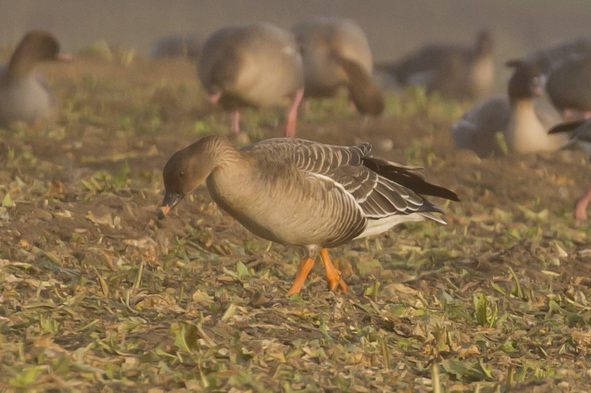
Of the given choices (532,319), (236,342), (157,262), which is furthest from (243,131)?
(236,342)

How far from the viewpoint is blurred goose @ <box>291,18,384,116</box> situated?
12.8 metres

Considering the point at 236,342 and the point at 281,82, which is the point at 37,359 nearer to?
the point at 236,342

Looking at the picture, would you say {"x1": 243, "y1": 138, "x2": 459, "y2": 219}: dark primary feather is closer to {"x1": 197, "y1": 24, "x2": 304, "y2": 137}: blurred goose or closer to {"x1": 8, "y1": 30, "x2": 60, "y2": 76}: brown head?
{"x1": 197, "y1": 24, "x2": 304, "y2": 137}: blurred goose

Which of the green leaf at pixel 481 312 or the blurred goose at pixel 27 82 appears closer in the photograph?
the green leaf at pixel 481 312

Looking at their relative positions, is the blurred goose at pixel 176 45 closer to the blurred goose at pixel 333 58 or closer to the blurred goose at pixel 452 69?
the blurred goose at pixel 452 69

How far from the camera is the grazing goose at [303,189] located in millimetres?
5258

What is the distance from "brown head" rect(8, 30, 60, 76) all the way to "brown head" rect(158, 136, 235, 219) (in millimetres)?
7023

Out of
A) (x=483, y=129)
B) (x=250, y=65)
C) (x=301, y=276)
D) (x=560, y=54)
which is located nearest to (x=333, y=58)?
Answer: (x=250, y=65)

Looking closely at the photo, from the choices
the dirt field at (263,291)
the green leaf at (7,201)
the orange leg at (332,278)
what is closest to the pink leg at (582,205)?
the dirt field at (263,291)

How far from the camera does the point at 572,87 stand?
13.0 meters

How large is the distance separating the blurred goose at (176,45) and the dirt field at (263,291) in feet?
38.1

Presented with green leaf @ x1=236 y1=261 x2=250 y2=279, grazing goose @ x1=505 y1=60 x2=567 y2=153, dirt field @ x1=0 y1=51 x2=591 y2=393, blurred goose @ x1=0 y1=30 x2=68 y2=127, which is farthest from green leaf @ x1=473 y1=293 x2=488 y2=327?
blurred goose @ x1=0 y1=30 x2=68 y2=127

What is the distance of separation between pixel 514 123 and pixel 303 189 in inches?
243

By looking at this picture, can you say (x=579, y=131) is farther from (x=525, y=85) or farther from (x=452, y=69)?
(x=452, y=69)
